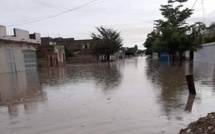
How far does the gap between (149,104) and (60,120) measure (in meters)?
3.29

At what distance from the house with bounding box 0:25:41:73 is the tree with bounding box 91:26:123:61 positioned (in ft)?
88.6

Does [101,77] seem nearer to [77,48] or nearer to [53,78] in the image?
[53,78]

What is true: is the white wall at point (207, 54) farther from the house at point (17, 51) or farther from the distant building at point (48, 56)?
the distant building at point (48, 56)

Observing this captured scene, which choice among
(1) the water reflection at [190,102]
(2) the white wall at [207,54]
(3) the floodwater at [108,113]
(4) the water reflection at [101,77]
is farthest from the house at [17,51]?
(1) the water reflection at [190,102]

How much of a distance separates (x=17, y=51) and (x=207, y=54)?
24244 mm

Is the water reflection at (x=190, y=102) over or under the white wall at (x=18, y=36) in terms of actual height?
under

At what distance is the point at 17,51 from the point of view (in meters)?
37.0

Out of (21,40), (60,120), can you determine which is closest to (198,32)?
(21,40)

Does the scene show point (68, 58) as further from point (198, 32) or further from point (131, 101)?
point (131, 101)

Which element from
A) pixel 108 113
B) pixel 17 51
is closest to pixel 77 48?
pixel 17 51

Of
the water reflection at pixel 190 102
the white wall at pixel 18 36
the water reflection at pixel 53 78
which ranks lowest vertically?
the water reflection at pixel 53 78

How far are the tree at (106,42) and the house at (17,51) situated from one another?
2700 centimetres

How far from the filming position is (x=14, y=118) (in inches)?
346

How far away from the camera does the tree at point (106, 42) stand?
7194cm
